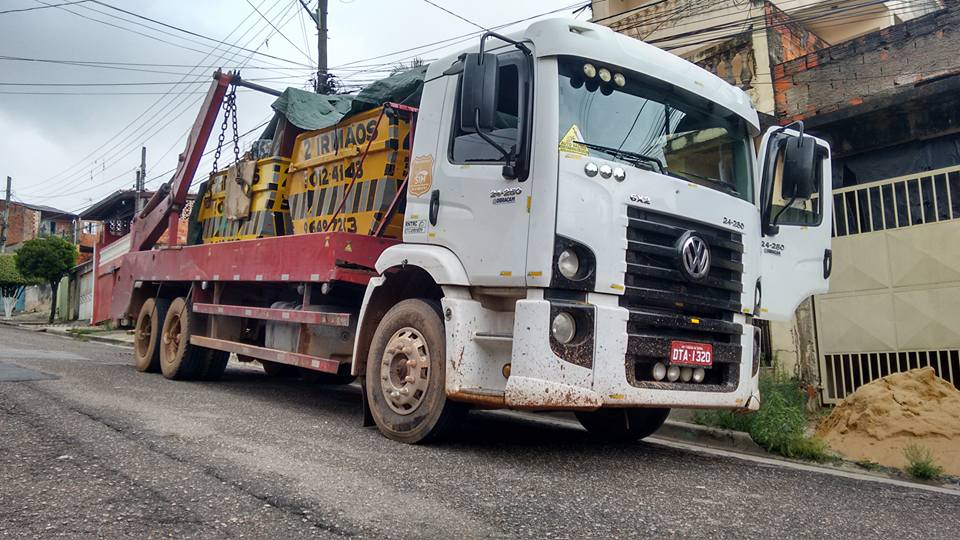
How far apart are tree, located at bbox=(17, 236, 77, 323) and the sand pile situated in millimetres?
32288

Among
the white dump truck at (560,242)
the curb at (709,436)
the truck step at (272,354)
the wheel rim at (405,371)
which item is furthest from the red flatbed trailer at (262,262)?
the curb at (709,436)

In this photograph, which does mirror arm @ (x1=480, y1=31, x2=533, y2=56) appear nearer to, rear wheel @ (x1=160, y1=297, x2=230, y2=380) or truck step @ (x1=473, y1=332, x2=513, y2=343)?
truck step @ (x1=473, y1=332, x2=513, y2=343)

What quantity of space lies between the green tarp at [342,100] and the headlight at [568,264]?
227 cm

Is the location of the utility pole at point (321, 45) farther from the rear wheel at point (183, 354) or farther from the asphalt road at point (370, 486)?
the asphalt road at point (370, 486)

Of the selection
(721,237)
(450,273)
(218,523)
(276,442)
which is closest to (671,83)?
(721,237)

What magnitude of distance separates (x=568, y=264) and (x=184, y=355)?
5.88m

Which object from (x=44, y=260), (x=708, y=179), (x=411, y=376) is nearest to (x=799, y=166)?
(x=708, y=179)

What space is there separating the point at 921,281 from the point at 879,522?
16.4ft

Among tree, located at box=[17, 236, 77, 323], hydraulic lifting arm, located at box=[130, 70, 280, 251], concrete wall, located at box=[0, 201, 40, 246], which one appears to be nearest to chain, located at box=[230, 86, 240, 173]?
hydraulic lifting arm, located at box=[130, 70, 280, 251]

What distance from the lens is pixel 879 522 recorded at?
3.86 metres

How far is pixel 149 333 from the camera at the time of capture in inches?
384

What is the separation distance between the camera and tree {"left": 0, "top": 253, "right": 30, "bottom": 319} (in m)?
38.5

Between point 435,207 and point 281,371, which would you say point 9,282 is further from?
point 435,207

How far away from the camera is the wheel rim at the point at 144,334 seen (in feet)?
31.9
